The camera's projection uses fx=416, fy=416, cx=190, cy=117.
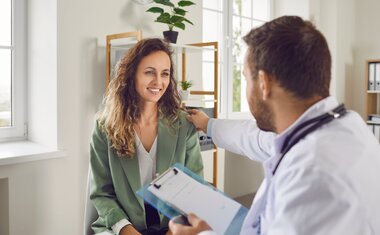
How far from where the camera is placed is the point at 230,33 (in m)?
3.86

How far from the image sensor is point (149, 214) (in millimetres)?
1523

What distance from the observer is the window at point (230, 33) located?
3783 millimetres

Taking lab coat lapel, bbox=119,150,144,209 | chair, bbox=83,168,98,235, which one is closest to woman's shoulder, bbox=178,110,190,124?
lab coat lapel, bbox=119,150,144,209

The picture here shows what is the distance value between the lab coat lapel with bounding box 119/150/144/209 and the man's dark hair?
0.72 m

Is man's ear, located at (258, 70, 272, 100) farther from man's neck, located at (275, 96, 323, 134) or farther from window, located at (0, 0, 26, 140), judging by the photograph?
window, located at (0, 0, 26, 140)

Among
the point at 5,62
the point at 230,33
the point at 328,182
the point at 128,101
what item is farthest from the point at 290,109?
the point at 230,33

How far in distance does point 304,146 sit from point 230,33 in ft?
10.3

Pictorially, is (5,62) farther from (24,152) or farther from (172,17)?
(172,17)

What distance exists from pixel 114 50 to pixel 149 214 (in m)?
1.24

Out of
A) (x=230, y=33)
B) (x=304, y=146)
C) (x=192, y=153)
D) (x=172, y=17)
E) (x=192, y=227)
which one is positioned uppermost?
(x=230, y=33)

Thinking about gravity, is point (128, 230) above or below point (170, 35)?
below

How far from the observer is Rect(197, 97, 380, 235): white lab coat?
78 cm

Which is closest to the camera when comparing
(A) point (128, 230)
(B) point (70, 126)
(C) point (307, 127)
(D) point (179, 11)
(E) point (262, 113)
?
(C) point (307, 127)

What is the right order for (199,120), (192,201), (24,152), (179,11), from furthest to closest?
(179,11)
(24,152)
(199,120)
(192,201)
